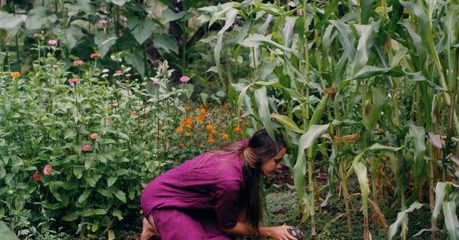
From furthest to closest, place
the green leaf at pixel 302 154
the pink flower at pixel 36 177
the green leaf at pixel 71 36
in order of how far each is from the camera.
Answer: the green leaf at pixel 71 36 < the pink flower at pixel 36 177 < the green leaf at pixel 302 154

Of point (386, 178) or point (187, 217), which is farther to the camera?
point (386, 178)

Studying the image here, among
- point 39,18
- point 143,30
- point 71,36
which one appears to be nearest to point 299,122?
point 143,30

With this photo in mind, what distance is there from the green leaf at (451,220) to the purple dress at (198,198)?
1066mm

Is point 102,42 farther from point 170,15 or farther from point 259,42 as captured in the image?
point 259,42

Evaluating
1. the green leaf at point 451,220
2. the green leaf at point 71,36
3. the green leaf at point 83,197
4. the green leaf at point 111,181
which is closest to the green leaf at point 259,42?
the green leaf at point 451,220

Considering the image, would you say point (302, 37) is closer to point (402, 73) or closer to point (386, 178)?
point (402, 73)

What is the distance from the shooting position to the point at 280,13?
168 inches

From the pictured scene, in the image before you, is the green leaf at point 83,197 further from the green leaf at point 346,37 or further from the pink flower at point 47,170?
the green leaf at point 346,37

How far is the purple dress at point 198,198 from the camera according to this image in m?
4.23

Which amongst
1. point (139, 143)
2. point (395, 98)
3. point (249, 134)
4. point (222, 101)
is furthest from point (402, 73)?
point (222, 101)

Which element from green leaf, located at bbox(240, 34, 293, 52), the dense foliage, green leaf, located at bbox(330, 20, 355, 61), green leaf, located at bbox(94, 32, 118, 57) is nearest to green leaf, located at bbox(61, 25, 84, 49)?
green leaf, located at bbox(94, 32, 118, 57)

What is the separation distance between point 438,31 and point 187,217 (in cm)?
174

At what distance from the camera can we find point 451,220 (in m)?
3.87

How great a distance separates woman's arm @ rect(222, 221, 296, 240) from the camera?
424cm
